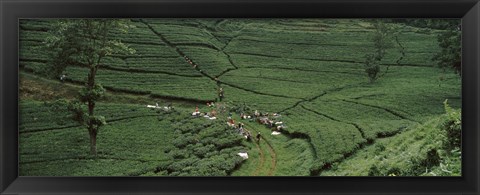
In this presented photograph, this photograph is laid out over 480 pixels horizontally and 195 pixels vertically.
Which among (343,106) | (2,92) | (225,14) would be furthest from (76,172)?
(343,106)

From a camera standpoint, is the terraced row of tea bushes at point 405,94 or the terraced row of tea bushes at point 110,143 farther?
the terraced row of tea bushes at point 405,94

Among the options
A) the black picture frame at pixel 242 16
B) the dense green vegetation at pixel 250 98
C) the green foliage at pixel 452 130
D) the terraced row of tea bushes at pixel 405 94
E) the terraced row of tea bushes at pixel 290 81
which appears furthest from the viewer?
the terraced row of tea bushes at pixel 290 81

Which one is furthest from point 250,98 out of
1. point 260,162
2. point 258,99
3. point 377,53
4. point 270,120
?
point 377,53

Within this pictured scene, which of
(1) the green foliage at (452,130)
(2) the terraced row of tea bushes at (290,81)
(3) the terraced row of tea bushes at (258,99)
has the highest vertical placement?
(2) the terraced row of tea bushes at (290,81)

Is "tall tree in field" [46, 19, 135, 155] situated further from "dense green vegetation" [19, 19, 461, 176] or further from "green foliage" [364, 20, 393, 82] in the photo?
"green foliage" [364, 20, 393, 82]

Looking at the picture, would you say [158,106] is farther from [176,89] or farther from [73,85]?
[73,85]

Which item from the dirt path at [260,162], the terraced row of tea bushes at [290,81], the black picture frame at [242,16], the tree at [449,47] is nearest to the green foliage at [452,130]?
the tree at [449,47]

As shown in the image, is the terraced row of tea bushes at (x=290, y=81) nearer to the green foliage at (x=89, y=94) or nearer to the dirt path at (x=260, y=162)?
the dirt path at (x=260, y=162)
